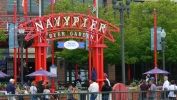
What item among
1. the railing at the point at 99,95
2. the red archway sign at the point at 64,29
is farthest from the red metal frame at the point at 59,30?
the railing at the point at 99,95

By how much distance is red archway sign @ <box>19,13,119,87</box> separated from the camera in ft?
112

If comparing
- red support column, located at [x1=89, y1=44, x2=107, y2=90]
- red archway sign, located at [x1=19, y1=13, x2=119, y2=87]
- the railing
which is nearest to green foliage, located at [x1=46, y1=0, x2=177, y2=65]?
red archway sign, located at [x1=19, y1=13, x2=119, y2=87]

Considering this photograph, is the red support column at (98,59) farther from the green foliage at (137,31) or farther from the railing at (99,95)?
the railing at (99,95)

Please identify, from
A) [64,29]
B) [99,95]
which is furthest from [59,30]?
[99,95]

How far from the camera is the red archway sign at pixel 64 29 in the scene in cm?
3416

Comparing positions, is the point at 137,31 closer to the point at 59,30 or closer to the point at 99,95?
the point at 59,30

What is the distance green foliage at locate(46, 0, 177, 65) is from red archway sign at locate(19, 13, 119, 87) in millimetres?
11148

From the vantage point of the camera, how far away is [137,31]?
50.2 m

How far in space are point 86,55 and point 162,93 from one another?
2686 centimetres

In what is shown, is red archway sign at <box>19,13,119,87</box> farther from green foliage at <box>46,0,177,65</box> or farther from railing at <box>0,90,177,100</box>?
railing at <box>0,90,177,100</box>

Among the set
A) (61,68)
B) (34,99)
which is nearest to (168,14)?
(61,68)

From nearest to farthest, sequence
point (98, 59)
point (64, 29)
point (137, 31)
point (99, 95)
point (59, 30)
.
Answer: point (99, 95), point (59, 30), point (64, 29), point (98, 59), point (137, 31)

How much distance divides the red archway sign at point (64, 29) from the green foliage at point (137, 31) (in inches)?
439

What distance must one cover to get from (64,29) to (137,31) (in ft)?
51.8
